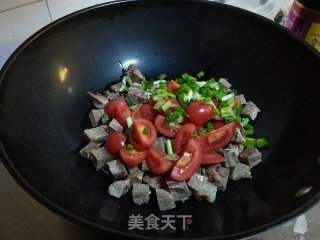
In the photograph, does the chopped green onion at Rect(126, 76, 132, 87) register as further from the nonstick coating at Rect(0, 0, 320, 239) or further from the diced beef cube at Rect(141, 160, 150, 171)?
the diced beef cube at Rect(141, 160, 150, 171)

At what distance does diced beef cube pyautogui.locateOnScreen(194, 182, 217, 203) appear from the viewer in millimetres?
910

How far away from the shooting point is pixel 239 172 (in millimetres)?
983

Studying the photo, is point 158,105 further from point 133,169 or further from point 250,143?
point 250,143

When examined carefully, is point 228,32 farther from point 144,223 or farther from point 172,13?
point 144,223

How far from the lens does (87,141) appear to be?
1.07m

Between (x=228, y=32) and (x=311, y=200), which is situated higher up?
(x=228, y=32)

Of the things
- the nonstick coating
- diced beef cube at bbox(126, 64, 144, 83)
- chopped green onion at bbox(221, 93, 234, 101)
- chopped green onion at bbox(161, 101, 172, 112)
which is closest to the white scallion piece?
chopped green onion at bbox(221, 93, 234, 101)

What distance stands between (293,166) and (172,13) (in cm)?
76

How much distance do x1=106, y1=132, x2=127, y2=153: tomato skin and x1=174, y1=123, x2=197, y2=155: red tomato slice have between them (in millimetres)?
172

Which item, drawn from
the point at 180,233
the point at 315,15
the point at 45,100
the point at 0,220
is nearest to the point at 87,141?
the point at 45,100

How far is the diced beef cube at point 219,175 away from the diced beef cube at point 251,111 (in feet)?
0.84

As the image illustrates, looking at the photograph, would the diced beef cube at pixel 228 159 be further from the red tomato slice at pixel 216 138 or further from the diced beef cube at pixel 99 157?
the diced beef cube at pixel 99 157

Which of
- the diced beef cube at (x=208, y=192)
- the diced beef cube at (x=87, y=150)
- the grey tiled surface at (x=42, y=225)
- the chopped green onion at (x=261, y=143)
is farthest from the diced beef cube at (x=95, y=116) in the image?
the chopped green onion at (x=261, y=143)

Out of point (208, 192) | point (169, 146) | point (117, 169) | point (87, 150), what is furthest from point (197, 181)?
point (87, 150)
